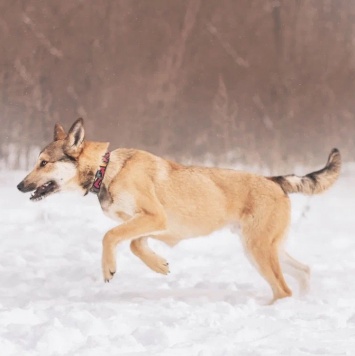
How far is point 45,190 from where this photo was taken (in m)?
5.23

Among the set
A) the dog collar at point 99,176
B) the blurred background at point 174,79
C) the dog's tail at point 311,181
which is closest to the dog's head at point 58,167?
the dog collar at point 99,176

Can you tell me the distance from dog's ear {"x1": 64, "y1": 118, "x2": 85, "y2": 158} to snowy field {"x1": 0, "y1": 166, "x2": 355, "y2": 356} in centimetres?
113

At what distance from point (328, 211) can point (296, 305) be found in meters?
4.88

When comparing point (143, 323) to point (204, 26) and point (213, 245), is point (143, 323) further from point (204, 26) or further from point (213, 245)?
point (204, 26)

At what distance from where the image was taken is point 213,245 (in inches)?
309

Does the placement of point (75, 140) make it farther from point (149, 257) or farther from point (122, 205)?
point (149, 257)

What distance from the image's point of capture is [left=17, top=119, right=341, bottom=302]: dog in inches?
205

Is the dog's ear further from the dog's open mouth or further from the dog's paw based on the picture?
the dog's paw

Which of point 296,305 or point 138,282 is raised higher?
point 138,282

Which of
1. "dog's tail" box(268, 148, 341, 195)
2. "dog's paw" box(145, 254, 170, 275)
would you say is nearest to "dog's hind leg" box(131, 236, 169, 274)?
"dog's paw" box(145, 254, 170, 275)

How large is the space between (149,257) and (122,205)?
60 centimetres

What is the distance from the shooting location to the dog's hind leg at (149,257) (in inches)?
219

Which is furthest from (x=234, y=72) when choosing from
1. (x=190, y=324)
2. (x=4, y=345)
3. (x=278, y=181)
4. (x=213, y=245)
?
(x=4, y=345)

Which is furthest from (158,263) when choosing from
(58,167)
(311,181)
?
(311,181)
